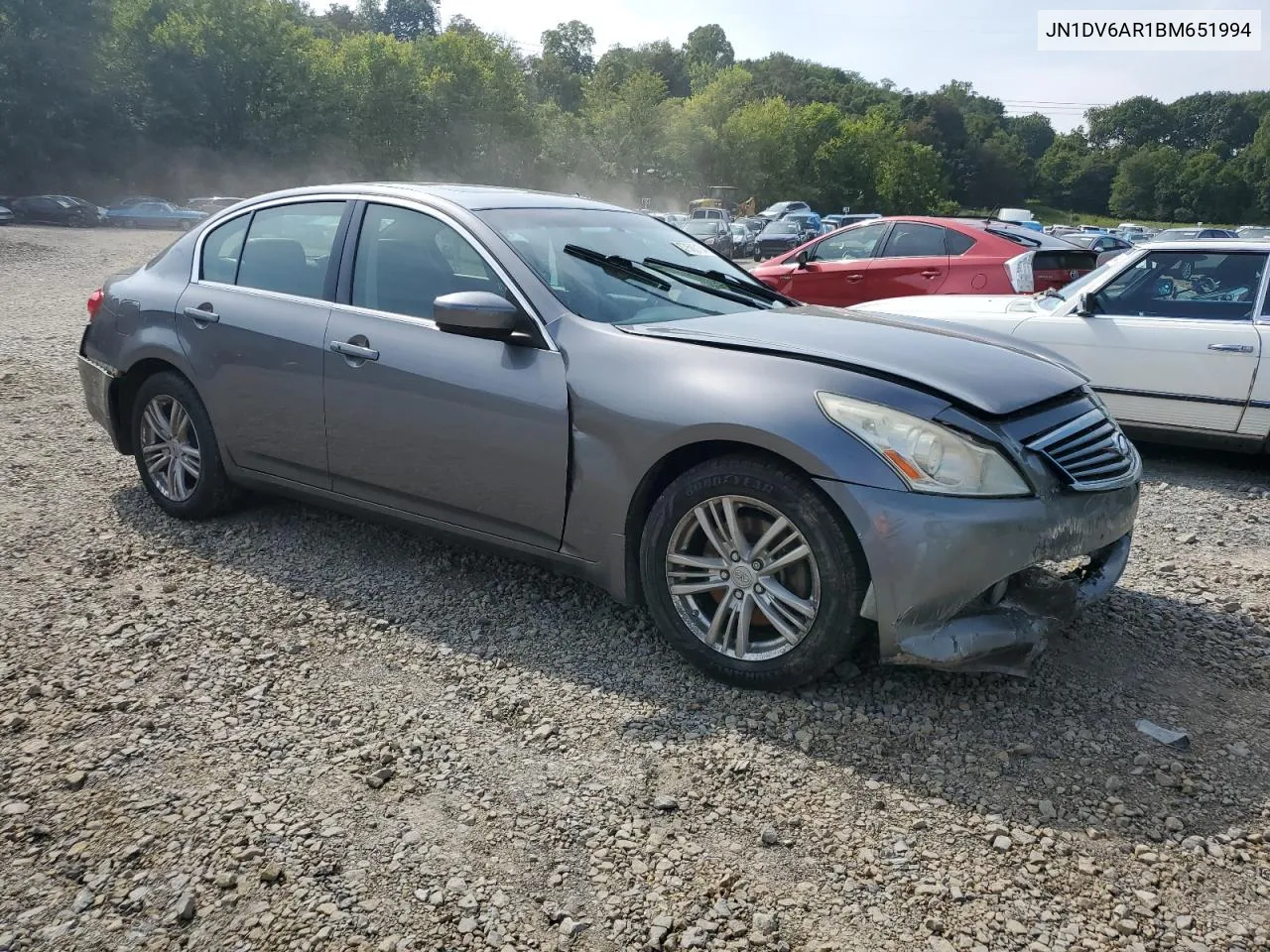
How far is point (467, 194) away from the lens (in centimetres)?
436

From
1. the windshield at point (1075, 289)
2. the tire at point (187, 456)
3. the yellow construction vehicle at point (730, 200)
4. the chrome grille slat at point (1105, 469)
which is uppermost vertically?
the yellow construction vehicle at point (730, 200)

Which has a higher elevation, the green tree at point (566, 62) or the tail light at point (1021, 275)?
the green tree at point (566, 62)

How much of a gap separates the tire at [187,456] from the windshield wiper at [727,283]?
224 cm

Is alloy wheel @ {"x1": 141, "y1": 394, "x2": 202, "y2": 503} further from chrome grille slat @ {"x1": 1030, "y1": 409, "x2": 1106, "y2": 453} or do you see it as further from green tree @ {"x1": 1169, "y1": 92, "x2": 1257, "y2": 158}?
green tree @ {"x1": 1169, "y1": 92, "x2": 1257, "y2": 158}

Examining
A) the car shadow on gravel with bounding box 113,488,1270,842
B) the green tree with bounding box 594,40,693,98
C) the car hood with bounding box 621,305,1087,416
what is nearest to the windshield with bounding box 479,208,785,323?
the car hood with bounding box 621,305,1087,416

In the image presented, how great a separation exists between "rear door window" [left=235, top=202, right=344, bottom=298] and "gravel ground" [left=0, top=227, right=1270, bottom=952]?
1268 millimetres

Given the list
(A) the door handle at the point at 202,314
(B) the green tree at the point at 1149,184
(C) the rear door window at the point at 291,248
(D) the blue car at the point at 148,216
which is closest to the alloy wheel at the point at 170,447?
(A) the door handle at the point at 202,314

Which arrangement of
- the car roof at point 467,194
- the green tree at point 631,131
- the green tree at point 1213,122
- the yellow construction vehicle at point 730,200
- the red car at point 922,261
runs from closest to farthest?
1. the car roof at point 467,194
2. the red car at point 922,261
3. the yellow construction vehicle at point 730,200
4. the green tree at point 631,131
5. the green tree at point 1213,122

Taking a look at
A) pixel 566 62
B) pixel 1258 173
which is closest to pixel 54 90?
pixel 566 62

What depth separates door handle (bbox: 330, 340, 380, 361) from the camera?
13.3 feet

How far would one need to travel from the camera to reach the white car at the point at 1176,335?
607 centimetres

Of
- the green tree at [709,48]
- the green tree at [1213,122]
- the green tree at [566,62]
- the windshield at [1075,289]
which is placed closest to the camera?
the windshield at [1075,289]

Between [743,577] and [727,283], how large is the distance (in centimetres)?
171

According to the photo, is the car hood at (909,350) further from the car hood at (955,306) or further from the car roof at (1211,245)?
the car roof at (1211,245)
